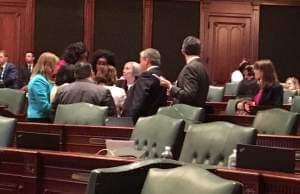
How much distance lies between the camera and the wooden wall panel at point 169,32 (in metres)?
14.6

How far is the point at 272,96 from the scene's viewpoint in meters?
6.84

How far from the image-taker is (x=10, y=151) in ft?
12.0

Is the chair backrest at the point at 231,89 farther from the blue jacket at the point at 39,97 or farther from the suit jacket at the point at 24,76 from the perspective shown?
the blue jacket at the point at 39,97

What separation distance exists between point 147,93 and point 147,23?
8.47 meters

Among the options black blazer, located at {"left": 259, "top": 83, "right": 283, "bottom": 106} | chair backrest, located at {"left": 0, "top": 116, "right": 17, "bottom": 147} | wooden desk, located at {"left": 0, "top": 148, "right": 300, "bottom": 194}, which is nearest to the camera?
wooden desk, located at {"left": 0, "top": 148, "right": 300, "bottom": 194}

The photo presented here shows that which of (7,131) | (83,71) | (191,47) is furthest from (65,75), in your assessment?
(7,131)

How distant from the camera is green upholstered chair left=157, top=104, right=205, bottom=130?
547 centimetres

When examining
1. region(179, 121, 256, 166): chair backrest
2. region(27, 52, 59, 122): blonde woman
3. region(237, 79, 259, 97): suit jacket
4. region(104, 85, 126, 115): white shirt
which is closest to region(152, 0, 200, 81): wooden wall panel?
region(237, 79, 259, 97): suit jacket

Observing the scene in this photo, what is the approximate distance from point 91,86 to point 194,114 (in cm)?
132

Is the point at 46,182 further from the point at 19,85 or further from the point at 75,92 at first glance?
the point at 19,85

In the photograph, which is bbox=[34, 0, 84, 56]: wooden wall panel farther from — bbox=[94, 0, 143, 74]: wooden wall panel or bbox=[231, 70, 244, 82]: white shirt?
bbox=[231, 70, 244, 82]: white shirt

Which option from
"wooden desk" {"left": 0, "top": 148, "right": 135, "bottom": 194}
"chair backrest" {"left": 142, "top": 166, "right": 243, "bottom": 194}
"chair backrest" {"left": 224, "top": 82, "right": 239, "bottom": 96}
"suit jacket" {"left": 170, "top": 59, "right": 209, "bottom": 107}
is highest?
"suit jacket" {"left": 170, "top": 59, "right": 209, "bottom": 107}

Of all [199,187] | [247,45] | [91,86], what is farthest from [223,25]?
[199,187]

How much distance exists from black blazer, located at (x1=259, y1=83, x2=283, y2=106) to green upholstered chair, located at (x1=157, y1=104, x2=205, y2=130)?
1474 millimetres
